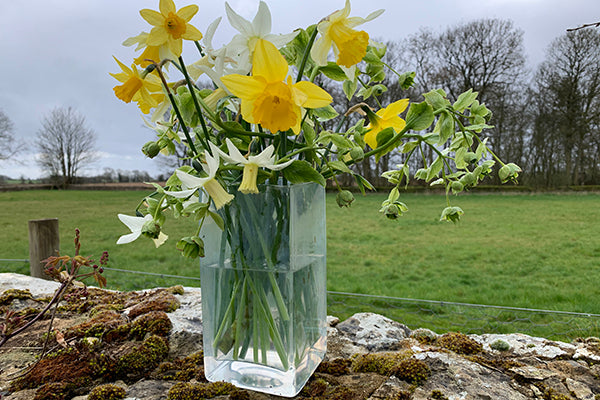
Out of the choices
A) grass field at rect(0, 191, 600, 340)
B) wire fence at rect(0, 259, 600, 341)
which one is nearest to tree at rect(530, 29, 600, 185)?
grass field at rect(0, 191, 600, 340)

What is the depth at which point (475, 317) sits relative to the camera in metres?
2.58

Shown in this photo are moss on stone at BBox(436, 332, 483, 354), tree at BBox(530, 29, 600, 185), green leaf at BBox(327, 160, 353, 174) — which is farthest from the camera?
tree at BBox(530, 29, 600, 185)

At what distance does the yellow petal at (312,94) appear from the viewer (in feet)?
1.78

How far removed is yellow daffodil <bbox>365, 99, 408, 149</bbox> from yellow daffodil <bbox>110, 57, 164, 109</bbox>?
0.35 m

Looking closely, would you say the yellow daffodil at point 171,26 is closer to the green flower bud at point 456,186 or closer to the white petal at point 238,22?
the white petal at point 238,22

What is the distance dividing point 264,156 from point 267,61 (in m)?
0.13

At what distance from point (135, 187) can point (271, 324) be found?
22.9 metres

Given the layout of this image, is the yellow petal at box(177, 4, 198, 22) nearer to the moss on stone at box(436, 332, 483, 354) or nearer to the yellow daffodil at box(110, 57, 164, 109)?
the yellow daffodil at box(110, 57, 164, 109)

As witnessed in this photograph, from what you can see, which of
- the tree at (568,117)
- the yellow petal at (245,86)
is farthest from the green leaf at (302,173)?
the tree at (568,117)

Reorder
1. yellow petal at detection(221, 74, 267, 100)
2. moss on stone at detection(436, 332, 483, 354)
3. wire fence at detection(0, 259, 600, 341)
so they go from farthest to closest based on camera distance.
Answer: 1. wire fence at detection(0, 259, 600, 341)
2. moss on stone at detection(436, 332, 483, 354)
3. yellow petal at detection(221, 74, 267, 100)

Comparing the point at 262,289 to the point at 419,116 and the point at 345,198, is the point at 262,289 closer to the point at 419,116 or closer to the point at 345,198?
the point at 345,198

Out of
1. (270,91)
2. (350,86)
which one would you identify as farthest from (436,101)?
(270,91)

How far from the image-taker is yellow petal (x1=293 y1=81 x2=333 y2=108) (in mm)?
543

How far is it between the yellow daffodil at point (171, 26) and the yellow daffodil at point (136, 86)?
0.05 meters
